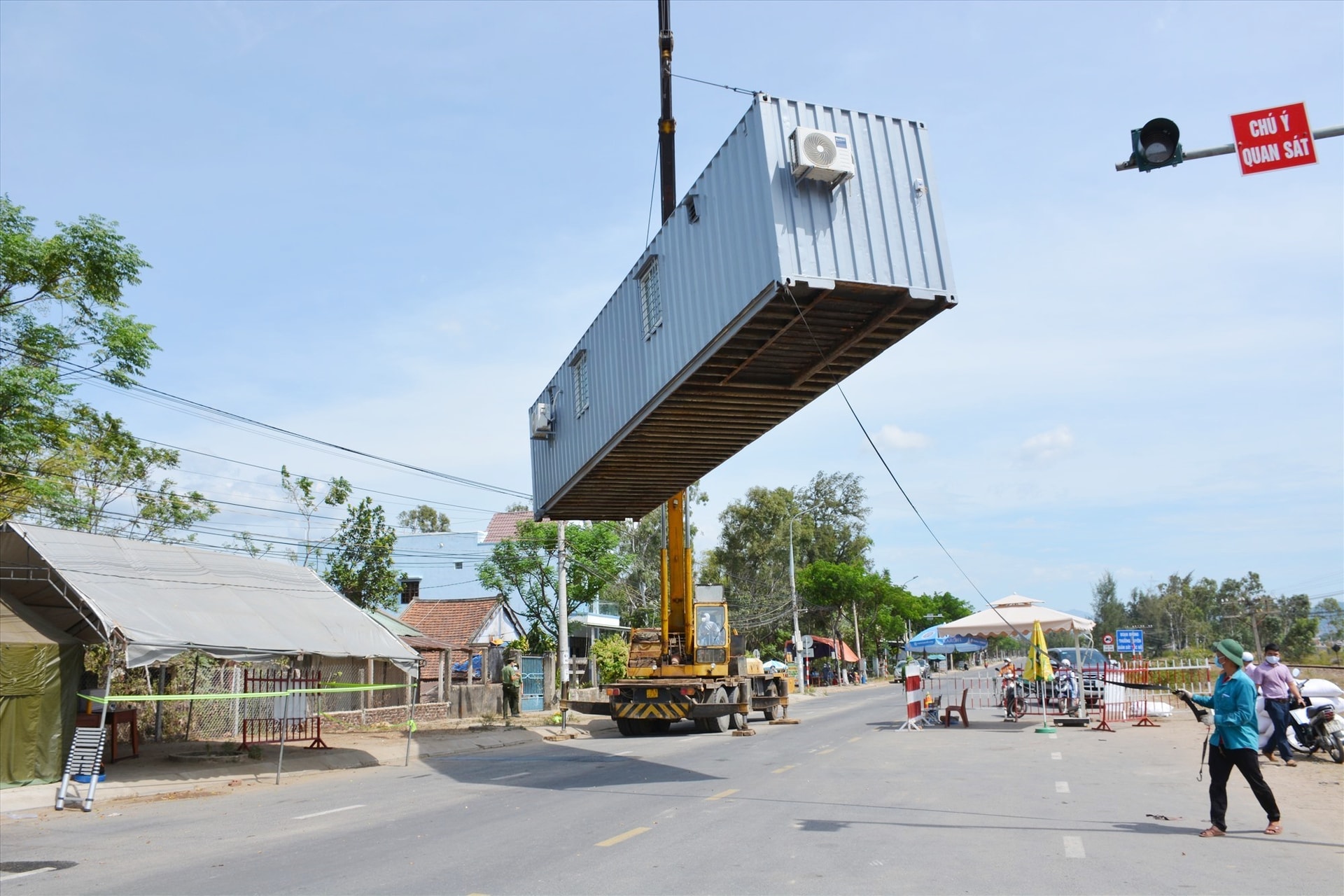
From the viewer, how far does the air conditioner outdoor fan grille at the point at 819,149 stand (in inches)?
374

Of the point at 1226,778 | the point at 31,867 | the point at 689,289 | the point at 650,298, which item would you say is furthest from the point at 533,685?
the point at 1226,778

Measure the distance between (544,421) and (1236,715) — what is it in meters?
12.3

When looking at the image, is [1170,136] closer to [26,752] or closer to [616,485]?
[616,485]

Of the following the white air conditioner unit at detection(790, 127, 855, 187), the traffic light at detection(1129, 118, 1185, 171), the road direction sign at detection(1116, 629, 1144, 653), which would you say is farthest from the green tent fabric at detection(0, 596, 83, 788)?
the road direction sign at detection(1116, 629, 1144, 653)

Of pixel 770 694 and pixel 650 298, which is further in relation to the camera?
pixel 770 694

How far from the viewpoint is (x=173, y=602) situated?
14.8m

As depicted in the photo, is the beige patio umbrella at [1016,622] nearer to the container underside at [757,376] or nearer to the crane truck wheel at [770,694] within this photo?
the crane truck wheel at [770,694]

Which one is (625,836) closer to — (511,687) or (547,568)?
(511,687)

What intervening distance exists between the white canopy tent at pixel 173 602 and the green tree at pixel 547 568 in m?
19.9

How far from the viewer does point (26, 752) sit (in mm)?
12844

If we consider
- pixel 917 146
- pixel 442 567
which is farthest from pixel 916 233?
pixel 442 567

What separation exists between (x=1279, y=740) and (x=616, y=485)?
10336mm

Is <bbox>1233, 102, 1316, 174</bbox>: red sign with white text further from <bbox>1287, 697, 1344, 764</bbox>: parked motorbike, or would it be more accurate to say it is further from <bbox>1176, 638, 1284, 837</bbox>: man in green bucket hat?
<bbox>1287, 697, 1344, 764</bbox>: parked motorbike

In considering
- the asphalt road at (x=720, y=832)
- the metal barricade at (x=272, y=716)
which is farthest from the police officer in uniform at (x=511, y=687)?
the asphalt road at (x=720, y=832)
